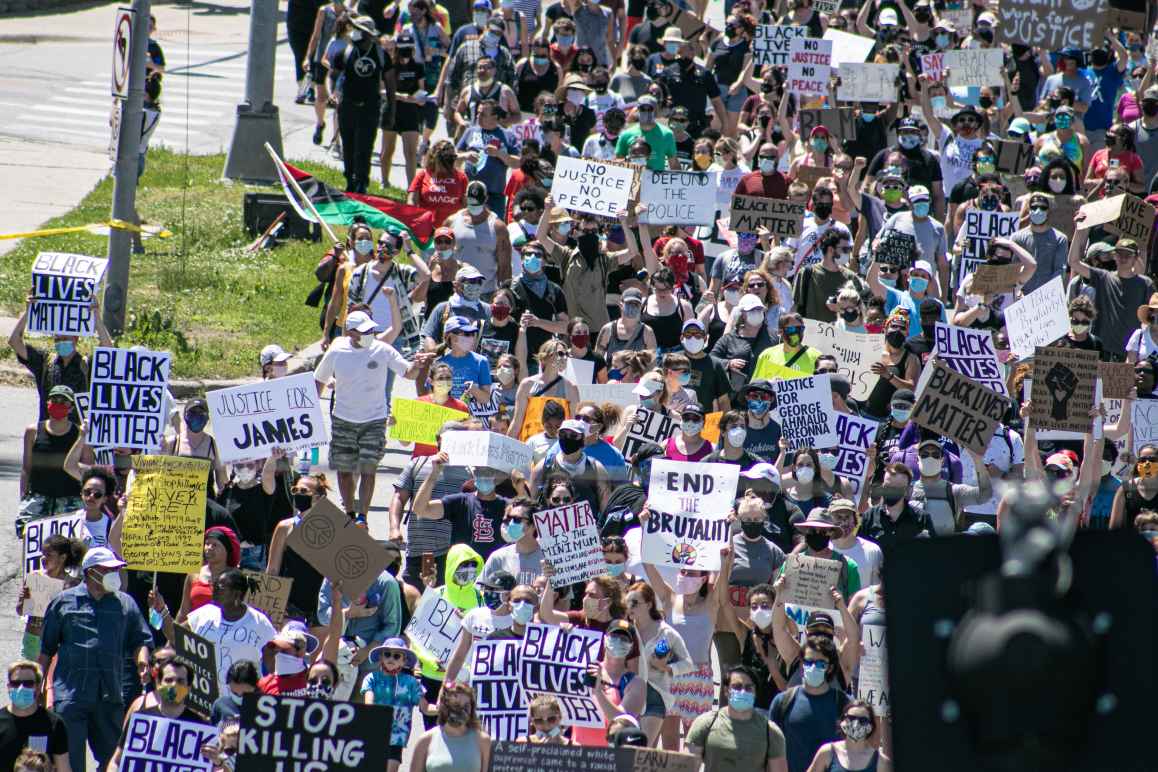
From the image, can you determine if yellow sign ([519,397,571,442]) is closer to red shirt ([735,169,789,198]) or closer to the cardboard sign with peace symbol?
the cardboard sign with peace symbol

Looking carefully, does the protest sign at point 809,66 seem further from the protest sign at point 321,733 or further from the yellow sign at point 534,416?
the protest sign at point 321,733

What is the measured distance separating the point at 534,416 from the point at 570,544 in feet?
8.71

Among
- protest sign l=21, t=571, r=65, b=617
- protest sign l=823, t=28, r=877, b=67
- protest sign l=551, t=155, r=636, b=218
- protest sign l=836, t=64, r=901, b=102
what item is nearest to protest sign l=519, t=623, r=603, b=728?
protest sign l=21, t=571, r=65, b=617

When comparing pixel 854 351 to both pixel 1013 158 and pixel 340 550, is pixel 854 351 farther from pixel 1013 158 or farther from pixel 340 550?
pixel 1013 158

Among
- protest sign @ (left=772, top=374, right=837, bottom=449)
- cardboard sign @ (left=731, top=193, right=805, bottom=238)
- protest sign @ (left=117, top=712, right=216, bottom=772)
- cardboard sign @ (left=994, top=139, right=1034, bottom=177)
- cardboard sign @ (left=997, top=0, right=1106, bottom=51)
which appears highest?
cardboard sign @ (left=997, top=0, right=1106, bottom=51)

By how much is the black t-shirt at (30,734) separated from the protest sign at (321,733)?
1.46 m

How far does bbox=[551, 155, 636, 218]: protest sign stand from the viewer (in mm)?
16781

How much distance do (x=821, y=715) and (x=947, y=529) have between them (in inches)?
91.6

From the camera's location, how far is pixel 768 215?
645 inches

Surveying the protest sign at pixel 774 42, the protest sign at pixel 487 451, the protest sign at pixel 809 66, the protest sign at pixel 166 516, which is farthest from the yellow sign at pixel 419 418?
the protest sign at pixel 774 42

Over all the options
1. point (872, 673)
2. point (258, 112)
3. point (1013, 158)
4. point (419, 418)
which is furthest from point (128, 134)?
point (872, 673)

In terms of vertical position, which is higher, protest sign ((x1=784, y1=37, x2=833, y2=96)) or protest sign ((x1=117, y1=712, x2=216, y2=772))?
protest sign ((x1=784, y1=37, x2=833, y2=96))

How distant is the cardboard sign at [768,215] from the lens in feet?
53.5

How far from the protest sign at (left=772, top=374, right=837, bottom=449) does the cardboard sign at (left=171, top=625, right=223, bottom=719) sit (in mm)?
4262
